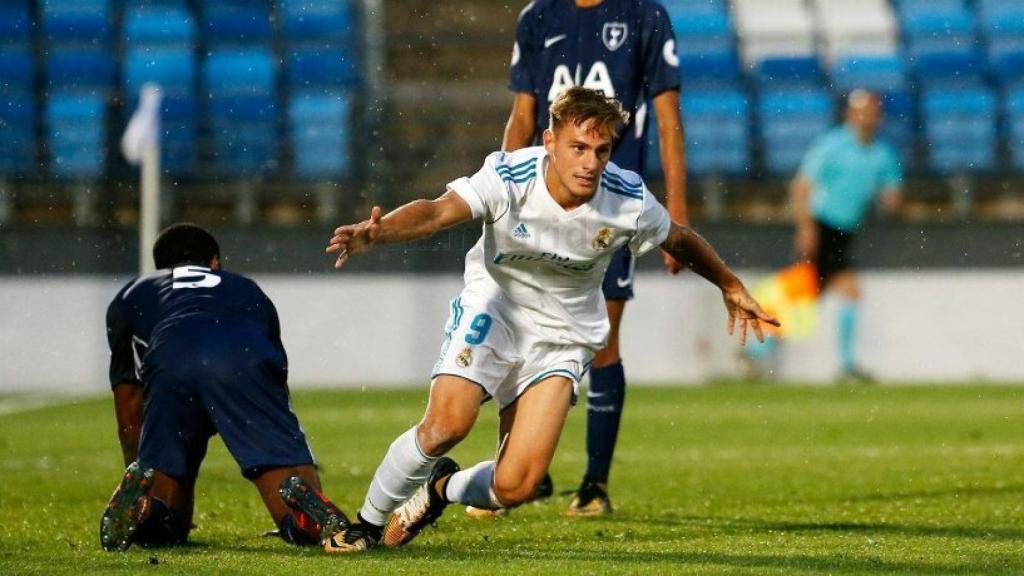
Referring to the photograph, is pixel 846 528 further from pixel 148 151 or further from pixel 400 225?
pixel 148 151

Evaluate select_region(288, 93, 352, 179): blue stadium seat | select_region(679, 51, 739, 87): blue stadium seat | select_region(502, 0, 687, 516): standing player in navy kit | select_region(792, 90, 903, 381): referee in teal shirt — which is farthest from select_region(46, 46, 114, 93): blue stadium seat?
select_region(502, 0, 687, 516): standing player in navy kit

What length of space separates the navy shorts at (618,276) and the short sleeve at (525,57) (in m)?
0.79

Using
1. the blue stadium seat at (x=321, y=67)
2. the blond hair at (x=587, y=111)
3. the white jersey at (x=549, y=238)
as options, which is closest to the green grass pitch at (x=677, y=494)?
the white jersey at (x=549, y=238)

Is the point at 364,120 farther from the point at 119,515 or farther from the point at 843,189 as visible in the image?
the point at 119,515

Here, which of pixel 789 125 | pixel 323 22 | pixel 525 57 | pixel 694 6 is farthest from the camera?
pixel 694 6

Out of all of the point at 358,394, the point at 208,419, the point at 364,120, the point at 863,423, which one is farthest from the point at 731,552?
the point at 364,120

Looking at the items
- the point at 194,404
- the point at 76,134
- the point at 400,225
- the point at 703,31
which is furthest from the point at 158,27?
the point at 400,225

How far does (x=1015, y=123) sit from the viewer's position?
57.6ft

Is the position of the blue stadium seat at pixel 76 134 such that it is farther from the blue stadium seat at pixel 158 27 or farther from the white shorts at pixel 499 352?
the white shorts at pixel 499 352

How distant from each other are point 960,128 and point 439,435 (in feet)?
43.1

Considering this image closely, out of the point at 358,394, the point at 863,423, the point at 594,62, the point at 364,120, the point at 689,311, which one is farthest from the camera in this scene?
the point at 364,120

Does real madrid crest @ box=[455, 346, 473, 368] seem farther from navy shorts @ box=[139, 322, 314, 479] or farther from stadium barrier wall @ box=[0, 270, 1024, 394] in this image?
stadium barrier wall @ box=[0, 270, 1024, 394]

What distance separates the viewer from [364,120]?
17.0 metres

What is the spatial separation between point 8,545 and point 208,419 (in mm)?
762
